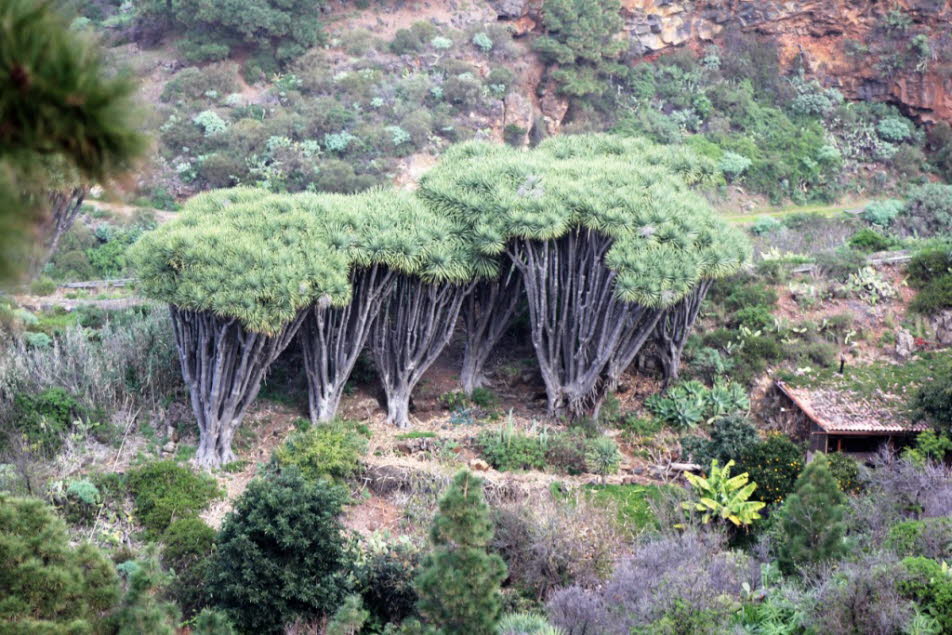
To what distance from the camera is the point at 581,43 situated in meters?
39.4

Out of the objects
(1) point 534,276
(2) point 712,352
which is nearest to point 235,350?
(1) point 534,276

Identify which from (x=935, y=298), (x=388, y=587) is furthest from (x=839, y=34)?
(x=388, y=587)

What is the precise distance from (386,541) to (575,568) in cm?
352

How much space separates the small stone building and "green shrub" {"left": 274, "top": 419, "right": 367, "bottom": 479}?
8.90m

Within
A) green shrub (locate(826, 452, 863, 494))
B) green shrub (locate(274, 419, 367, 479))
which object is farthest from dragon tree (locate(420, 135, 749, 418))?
green shrub (locate(274, 419, 367, 479))

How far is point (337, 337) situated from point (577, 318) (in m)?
4.92

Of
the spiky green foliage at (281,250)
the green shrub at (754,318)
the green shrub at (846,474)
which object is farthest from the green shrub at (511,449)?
the green shrub at (754,318)

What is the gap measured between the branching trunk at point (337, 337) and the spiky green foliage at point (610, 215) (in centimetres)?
229

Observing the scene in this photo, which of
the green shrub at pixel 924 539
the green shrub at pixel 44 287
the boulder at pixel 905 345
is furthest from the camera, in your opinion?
the green shrub at pixel 44 287

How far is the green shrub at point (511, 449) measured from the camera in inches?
741

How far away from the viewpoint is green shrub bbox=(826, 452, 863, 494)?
17.5 meters

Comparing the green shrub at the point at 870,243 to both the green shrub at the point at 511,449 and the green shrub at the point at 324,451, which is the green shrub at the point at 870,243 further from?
the green shrub at the point at 324,451

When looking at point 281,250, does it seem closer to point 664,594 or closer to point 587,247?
point 587,247

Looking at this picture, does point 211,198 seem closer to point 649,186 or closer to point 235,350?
point 235,350
